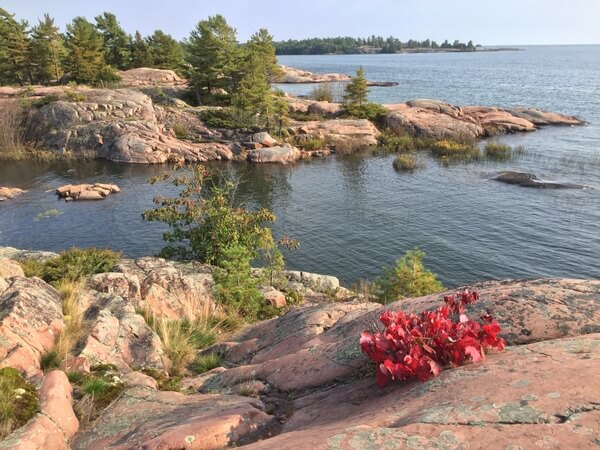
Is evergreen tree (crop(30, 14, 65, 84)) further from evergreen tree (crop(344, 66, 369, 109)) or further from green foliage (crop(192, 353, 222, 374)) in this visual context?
green foliage (crop(192, 353, 222, 374))

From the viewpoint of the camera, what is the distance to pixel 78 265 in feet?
50.6

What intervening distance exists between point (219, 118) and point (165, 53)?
38.5 m

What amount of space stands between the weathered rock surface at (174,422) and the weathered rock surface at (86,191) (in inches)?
1383

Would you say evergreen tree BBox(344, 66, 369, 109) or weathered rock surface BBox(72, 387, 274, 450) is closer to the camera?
weathered rock surface BBox(72, 387, 274, 450)

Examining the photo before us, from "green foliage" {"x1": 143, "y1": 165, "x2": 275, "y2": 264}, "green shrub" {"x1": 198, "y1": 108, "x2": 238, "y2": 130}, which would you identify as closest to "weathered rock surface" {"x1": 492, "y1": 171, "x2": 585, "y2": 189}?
"green foliage" {"x1": 143, "y1": 165, "x2": 275, "y2": 264}

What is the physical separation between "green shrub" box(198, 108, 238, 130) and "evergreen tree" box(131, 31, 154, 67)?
36.4 m

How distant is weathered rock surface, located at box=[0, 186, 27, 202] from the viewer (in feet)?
123

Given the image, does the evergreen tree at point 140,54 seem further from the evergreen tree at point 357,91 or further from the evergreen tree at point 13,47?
the evergreen tree at point 357,91

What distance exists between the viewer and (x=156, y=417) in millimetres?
5812

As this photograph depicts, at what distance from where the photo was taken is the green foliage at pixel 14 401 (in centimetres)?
530

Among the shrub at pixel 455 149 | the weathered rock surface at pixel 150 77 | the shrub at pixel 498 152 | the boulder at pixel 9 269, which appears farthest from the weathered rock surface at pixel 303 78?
the boulder at pixel 9 269

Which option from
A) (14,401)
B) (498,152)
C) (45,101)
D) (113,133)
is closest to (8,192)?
(113,133)

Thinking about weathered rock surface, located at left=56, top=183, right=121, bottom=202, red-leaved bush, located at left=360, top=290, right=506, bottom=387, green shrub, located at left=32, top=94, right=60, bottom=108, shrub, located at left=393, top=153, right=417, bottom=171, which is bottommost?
weathered rock surface, located at left=56, top=183, right=121, bottom=202

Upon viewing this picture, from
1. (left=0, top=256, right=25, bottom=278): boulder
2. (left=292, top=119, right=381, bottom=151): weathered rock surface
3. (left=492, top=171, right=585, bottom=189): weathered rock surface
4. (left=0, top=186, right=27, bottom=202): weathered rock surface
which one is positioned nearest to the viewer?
(left=0, top=256, right=25, bottom=278): boulder
